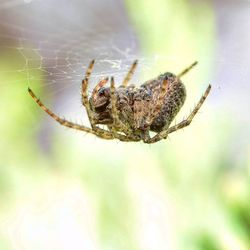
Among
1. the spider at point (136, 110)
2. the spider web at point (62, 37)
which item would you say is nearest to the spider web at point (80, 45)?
the spider web at point (62, 37)

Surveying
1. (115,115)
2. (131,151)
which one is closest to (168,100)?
(115,115)

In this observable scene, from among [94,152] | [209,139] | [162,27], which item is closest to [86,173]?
[94,152]

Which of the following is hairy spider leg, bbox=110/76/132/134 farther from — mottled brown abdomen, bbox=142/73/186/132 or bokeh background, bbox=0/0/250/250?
bokeh background, bbox=0/0/250/250

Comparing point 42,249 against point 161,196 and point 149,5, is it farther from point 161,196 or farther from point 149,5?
point 149,5

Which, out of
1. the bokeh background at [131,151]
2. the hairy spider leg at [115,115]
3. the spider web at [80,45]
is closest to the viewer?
the hairy spider leg at [115,115]

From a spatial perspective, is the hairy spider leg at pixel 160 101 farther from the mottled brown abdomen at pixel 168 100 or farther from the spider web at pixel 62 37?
the spider web at pixel 62 37

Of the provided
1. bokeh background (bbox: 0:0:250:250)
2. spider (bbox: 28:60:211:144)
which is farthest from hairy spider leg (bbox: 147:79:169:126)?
bokeh background (bbox: 0:0:250:250)
